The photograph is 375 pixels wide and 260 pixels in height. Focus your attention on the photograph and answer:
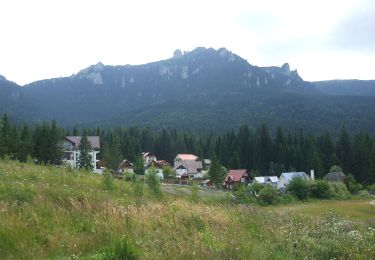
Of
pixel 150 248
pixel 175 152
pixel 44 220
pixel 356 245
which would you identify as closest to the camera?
pixel 150 248

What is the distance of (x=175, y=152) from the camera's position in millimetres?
130500

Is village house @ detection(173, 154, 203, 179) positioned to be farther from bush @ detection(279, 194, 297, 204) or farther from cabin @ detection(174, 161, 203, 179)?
bush @ detection(279, 194, 297, 204)

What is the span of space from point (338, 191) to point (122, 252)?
71.8 metres

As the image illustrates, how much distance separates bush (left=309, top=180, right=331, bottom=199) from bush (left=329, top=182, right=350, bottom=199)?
0.68m

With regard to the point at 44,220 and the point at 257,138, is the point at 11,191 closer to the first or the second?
the point at 44,220

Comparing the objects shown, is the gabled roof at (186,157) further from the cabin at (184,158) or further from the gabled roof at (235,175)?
the gabled roof at (235,175)

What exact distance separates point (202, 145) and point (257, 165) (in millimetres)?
27728

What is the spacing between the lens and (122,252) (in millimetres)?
6281

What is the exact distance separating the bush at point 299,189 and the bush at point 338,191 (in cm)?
448

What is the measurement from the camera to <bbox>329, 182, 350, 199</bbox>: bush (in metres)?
70.0

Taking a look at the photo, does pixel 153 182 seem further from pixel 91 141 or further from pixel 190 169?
pixel 190 169

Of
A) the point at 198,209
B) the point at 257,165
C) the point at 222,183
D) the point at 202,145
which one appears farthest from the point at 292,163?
the point at 198,209

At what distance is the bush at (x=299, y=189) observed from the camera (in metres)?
68.4

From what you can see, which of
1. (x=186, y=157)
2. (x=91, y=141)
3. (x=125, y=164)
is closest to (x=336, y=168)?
(x=186, y=157)
